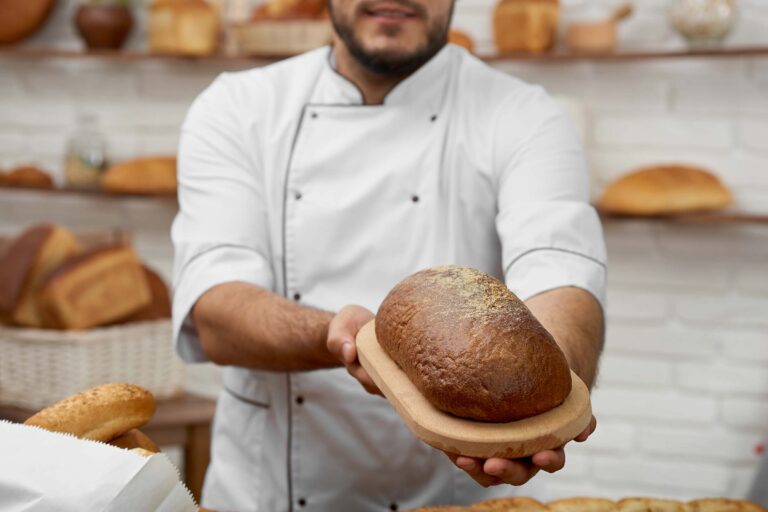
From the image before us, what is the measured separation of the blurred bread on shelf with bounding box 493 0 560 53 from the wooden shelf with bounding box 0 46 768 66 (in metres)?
0.03

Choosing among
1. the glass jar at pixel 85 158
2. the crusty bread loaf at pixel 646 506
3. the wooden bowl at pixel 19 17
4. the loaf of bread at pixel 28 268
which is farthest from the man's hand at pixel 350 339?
the wooden bowl at pixel 19 17

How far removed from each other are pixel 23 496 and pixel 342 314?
0.41 meters

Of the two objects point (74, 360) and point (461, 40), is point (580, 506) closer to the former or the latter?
point (74, 360)

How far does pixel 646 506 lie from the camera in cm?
107

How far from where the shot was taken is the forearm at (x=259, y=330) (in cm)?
119

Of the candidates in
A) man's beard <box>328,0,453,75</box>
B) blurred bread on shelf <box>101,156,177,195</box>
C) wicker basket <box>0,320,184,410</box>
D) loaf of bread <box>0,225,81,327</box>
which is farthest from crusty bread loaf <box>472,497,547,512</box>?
blurred bread on shelf <box>101,156,177,195</box>

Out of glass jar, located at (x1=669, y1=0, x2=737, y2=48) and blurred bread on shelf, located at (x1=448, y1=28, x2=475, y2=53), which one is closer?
glass jar, located at (x1=669, y1=0, x2=737, y2=48)

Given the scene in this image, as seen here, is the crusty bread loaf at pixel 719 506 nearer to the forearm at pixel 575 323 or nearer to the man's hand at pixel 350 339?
the forearm at pixel 575 323

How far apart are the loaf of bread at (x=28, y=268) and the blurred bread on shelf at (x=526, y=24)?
1190 millimetres

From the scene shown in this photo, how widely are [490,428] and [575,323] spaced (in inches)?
15.5

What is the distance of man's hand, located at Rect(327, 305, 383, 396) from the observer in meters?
1.01

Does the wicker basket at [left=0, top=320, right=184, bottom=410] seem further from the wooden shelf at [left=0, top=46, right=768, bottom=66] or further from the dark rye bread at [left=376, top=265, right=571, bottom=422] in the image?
the dark rye bread at [left=376, top=265, right=571, bottom=422]

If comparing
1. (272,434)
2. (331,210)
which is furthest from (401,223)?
(272,434)

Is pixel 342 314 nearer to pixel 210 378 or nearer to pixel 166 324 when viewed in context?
pixel 166 324
